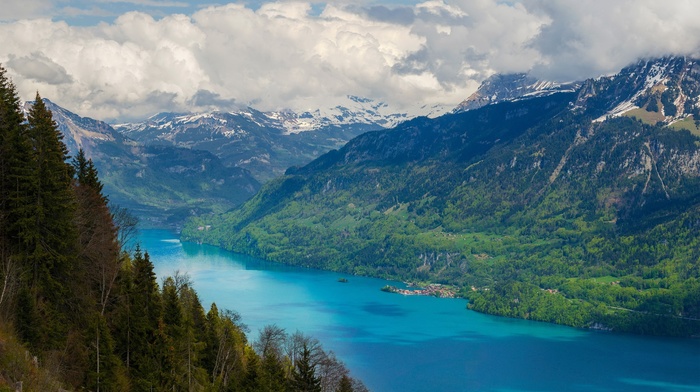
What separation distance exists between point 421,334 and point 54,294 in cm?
11111

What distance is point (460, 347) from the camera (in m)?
142

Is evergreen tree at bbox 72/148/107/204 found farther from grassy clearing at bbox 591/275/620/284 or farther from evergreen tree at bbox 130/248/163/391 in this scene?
grassy clearing at bbox 591/275/620/284

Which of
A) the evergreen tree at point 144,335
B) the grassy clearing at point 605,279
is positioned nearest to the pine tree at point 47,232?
the evergreen tree at point 144,335

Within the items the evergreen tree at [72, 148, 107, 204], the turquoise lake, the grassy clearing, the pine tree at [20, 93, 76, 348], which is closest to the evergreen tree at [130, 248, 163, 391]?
the pine tree at [20, 93, 76, 348]

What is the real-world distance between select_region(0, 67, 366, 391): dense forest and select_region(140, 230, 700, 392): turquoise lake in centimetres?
6181

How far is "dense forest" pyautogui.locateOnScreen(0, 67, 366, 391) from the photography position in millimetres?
42438

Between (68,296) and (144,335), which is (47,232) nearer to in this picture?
(68,296)

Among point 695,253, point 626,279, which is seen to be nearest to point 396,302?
point 626,279

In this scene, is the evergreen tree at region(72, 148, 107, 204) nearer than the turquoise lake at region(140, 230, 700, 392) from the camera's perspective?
Yes

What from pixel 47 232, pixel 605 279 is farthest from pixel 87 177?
pixel 605 279

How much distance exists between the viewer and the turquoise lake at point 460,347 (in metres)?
119

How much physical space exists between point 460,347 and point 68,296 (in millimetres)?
102203

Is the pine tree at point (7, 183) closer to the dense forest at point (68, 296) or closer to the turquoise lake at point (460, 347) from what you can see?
the dense forest at point (68, 296)

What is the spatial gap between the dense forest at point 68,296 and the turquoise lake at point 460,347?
61813 mm
